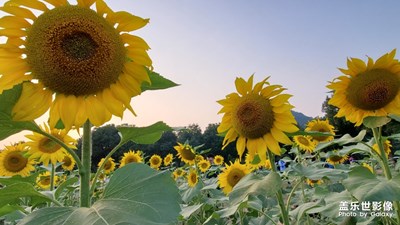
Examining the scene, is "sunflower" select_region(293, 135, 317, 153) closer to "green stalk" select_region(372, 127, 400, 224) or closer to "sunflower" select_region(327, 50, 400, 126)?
"sunflower" select_region(327, 50, 400, 126)

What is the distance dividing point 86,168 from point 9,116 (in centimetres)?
36

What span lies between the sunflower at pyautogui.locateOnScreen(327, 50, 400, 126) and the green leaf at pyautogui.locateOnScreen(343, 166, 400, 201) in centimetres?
77

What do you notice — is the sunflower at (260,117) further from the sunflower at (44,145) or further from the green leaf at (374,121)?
the sunflower at (44,145)

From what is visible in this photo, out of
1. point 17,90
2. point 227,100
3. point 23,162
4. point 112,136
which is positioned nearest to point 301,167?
point 227,100

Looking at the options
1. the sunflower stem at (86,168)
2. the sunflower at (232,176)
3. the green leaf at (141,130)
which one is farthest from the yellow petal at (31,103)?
the sunflower at (232,176)

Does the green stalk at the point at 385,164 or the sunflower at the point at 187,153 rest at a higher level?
the green stalk at the point at 385,164

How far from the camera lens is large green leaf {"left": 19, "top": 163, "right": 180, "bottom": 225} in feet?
3.77

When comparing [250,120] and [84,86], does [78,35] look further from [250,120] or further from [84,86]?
[250,120]

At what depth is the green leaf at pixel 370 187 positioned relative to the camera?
7.59ft

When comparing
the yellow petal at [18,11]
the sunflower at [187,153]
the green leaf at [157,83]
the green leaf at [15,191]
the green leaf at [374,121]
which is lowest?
the sunflower at [187,153]

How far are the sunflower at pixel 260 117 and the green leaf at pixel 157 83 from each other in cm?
127

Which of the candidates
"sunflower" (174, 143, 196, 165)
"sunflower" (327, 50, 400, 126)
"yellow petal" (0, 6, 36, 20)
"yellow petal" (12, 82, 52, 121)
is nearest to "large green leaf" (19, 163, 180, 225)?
"yellow petal" (12, 82, 52, 121)

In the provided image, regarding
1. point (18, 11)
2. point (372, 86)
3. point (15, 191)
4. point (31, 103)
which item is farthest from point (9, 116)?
point (372, 86)

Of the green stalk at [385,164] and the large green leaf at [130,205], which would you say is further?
the green stalk at [385,164]
